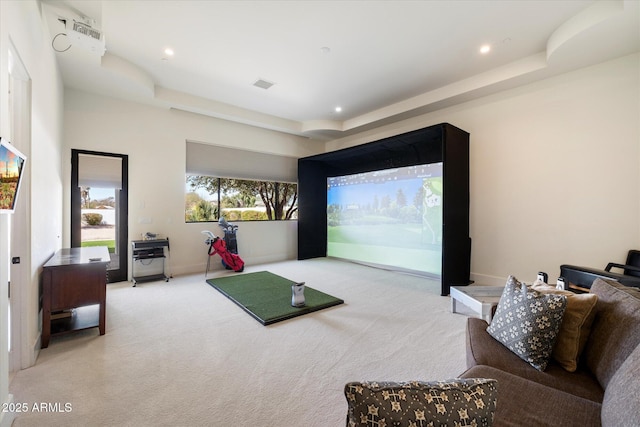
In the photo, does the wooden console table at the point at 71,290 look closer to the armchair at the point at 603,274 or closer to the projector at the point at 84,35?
the projector at the point at 84,35

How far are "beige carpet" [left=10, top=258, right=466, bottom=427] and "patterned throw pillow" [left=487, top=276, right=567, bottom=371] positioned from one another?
698mm

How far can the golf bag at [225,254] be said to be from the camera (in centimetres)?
534

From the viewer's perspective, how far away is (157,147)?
16.8 feet

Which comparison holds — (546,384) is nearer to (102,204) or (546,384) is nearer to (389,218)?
→ (389,218)

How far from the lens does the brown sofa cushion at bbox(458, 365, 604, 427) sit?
3.83 feet

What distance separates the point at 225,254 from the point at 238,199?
152 cm

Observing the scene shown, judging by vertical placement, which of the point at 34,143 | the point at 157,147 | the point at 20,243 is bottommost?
the point at 20,243

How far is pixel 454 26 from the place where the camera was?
319 cm

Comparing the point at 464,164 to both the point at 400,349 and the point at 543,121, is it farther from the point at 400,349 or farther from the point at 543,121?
the point at 400,349

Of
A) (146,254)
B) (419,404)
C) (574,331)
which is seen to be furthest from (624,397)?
(146,254)

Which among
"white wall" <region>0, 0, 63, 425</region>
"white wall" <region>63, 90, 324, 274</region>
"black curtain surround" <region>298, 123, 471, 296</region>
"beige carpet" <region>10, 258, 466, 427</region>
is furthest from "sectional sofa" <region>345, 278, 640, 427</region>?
"white wall" <region>63, 90, 324, 274</region>

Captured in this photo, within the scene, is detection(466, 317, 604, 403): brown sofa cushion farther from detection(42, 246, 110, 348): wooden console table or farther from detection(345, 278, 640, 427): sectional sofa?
detection(42, 246, 110, 348): wooden console table

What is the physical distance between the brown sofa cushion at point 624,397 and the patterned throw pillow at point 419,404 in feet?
1.86

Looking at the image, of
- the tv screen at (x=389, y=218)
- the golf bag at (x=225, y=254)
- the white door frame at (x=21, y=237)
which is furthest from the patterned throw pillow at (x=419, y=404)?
the golf bag at (x=225, y=254)
